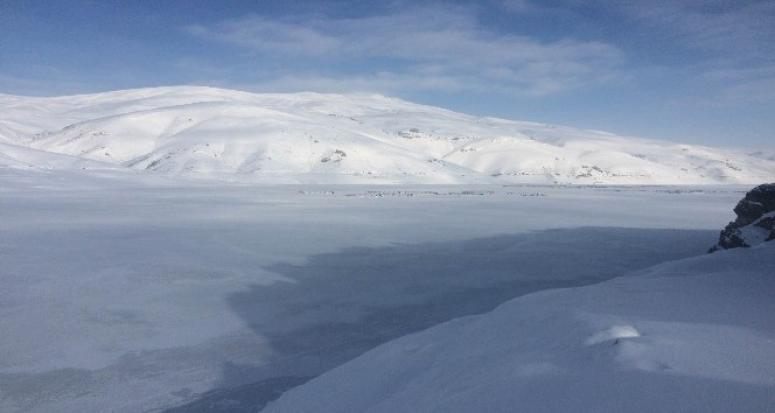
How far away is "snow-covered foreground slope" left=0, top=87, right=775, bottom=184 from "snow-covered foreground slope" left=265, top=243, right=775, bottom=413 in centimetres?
6130

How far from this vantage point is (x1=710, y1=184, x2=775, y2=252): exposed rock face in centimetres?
1484

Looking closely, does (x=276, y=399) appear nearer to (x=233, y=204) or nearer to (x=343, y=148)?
(x=233, y=204)

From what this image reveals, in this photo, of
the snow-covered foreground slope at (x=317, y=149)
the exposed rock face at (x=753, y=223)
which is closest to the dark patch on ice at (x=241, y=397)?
the exposed rock face at (x=753, y=223)

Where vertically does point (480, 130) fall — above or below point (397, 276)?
above

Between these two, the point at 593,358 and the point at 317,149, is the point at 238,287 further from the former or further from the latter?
the point at 317,149

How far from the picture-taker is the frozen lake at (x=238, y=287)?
7.59 m

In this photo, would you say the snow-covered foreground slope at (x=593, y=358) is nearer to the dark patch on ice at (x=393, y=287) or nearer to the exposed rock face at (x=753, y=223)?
the dark patch on ice at (x=393, y=287)

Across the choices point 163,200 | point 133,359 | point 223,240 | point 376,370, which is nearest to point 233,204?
point 163,200

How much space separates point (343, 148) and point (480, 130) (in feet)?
219

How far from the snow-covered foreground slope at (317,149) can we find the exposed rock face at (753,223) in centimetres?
6183

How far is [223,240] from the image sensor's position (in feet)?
64.1

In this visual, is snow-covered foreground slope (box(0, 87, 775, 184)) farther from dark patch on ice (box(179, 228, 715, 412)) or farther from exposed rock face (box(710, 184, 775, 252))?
exposed rock face (box(710, 184, 775, 252))

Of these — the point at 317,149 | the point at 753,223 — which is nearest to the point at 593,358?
the point at 753,223

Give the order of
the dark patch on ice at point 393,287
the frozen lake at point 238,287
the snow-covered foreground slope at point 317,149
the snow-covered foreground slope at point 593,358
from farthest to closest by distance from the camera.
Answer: the snow-covered foreground slope at point 317,149
the dark patch on ice at point 393,287
the frozen lake at point 238,287
the snow-covered foreground slope at point 593,358
